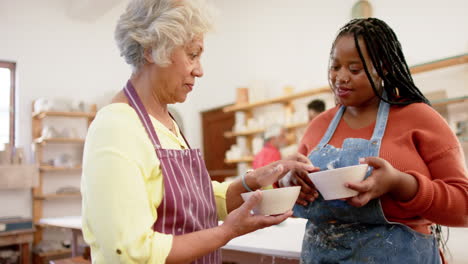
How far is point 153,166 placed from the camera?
1019 millimetres

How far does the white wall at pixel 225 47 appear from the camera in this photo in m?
4.79

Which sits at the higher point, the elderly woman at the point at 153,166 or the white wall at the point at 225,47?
the white wall at the point at 225,47

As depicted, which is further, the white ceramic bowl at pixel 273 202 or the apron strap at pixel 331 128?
the apron strap at pixel 331 128

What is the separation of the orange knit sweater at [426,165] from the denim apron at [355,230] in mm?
30

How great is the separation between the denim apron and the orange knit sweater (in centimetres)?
3

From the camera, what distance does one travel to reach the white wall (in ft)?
15.7

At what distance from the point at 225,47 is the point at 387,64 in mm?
6208

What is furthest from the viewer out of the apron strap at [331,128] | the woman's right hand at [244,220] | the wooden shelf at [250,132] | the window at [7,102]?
the window at [7,102]

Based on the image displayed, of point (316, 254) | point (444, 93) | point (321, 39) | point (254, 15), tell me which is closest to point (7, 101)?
point (254, 15)

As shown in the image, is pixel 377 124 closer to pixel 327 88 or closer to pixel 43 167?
pixel 327 88

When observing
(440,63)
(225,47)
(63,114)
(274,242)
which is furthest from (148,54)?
(225,47)

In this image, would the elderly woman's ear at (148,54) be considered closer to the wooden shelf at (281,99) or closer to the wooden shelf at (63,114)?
the wooden shelf at (281,99)

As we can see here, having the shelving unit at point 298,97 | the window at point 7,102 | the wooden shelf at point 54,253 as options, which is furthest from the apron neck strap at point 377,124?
the window at point 7,102

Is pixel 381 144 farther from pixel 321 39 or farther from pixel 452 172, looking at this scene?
pixel 321 39
